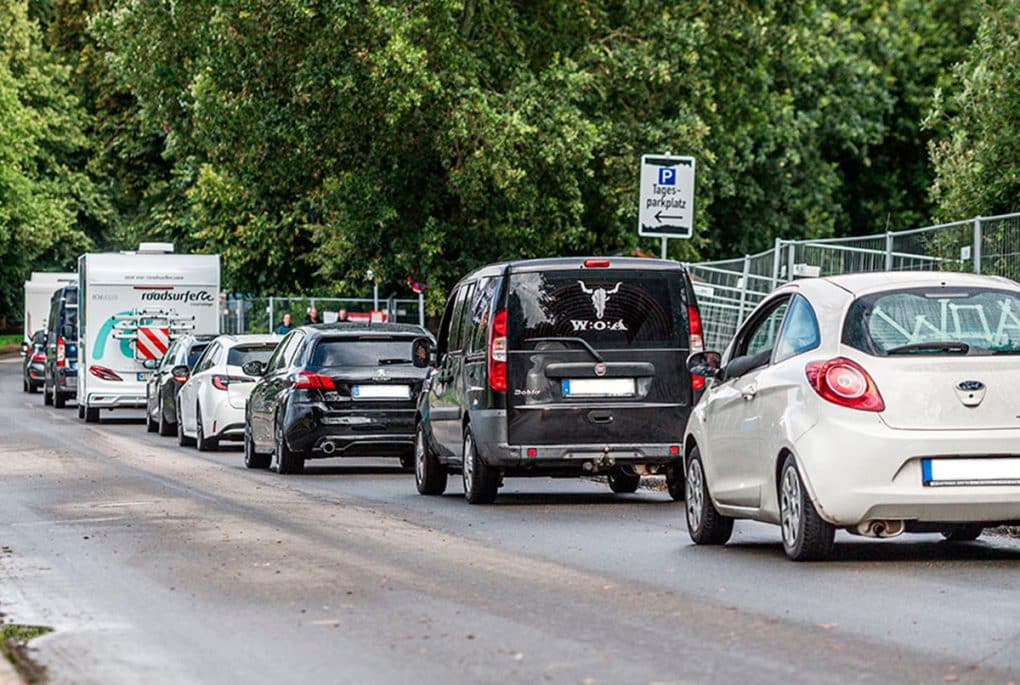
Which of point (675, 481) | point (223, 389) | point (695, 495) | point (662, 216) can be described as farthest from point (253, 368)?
point (695, 495)

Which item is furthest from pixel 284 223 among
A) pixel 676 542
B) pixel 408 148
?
pixel 676 542

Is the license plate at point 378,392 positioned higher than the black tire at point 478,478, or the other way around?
the license plate at point 378,392

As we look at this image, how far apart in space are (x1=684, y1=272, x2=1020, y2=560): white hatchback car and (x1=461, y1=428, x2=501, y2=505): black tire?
531cm

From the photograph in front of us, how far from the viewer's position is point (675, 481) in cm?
1891

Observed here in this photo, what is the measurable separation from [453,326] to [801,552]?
7619 millimetres

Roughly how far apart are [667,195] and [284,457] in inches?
192

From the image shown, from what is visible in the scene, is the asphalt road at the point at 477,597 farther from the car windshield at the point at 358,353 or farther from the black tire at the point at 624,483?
the car windshield at the point at 358,353

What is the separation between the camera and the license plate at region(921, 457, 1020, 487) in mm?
12109

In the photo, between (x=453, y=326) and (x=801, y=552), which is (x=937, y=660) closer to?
(x=801, y=552)

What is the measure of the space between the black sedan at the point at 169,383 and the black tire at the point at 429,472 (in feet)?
41.1

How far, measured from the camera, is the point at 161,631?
970 centimetres

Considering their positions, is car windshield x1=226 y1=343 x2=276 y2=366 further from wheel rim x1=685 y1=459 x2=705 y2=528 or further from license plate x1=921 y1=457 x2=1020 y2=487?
license plate x1=921 y1=457 x2=1020 y2=487

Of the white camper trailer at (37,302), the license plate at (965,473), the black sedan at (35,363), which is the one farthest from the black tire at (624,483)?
the white camper trailer at (37,302)

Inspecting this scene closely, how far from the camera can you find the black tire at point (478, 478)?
60.0ft
